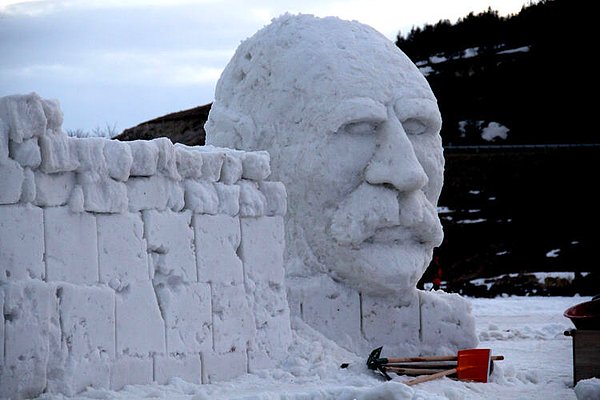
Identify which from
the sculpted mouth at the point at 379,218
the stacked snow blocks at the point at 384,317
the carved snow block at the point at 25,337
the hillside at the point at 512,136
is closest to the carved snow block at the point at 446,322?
the stacked snow blocks at the point at 384,317

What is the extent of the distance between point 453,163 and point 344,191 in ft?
69.1

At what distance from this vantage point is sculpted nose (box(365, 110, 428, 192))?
9.88 m

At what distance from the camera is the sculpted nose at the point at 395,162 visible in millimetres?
9883

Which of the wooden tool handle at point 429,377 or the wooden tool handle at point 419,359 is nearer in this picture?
the wooden tool handle at point 429,377

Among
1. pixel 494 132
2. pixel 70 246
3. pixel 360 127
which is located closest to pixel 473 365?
pixel 360 127

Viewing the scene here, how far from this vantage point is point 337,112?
999cm

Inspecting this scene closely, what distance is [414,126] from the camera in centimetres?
1033

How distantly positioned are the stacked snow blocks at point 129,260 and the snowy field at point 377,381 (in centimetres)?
19

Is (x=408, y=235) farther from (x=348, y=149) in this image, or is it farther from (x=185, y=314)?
(x=185, y=314)

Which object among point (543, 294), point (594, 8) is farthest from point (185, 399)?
point (594, 8)

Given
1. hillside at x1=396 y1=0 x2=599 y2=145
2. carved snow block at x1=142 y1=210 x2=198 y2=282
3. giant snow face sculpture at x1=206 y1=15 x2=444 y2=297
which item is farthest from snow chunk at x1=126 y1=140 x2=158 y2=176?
hillside at x1=396 y1=0 x2=599 y2=145

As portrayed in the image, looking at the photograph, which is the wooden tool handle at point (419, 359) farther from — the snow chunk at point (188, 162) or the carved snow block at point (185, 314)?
the snow chunk at point (188, 162)

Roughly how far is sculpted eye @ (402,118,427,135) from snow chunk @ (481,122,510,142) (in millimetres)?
24900

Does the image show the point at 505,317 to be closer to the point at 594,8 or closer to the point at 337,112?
the point at 337,112
